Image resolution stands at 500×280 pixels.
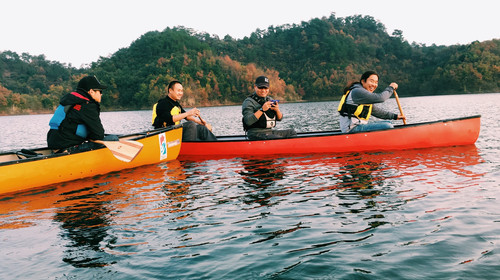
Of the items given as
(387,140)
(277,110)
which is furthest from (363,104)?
(277,110)

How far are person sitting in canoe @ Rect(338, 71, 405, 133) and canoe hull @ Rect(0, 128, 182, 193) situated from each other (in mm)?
4495

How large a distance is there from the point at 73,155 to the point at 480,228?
24.3 feet

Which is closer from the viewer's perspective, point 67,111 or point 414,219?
point 414,219

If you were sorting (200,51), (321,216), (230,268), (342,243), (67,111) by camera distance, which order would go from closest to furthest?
(230,268) → (342,243) → (321,216) → (67,111) → (200,51)

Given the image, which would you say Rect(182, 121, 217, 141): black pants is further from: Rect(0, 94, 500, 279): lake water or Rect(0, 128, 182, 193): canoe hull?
Rect(0, 94, 500, 279): lake water

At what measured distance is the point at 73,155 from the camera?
809 centimetres

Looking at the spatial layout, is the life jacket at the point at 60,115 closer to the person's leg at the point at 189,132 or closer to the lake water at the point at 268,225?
the lake water at the point at 268,225

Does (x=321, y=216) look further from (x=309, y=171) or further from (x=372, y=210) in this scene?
(x=309, y=171)

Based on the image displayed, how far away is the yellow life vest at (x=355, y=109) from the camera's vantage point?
9.62m

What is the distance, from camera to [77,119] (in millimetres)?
7855

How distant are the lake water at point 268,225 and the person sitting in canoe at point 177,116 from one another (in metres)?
2.66

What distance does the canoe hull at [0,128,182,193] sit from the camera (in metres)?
7.33

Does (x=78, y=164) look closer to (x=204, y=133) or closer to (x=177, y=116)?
(x=177, y=116)

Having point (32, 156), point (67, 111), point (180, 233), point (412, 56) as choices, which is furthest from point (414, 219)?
point (412, 56)
